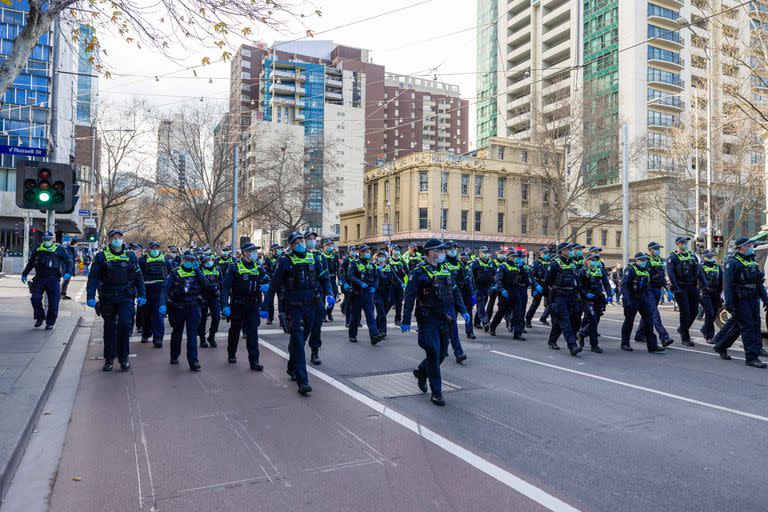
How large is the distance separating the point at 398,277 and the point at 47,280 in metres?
7.54

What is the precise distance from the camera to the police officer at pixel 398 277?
14.0 metres

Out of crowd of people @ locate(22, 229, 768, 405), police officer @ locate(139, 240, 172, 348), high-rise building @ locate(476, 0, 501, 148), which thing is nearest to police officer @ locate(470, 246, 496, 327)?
crowd of people @ locate(22, 229, 768, 405)

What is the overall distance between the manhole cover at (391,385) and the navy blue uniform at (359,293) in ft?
10.4

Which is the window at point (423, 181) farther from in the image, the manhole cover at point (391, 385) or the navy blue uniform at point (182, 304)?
the manhole cover at point (391, 385)

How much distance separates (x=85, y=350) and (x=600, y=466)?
8.93 meters

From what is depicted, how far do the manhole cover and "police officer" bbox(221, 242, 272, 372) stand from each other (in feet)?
6.16

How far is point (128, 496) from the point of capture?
154 inches

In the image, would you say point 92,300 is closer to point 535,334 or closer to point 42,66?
point 535,334

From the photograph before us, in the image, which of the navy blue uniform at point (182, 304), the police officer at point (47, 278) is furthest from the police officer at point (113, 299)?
the police officer at point (47, 278)

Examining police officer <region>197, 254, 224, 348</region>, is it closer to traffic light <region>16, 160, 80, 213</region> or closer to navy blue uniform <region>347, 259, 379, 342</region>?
navy blue uniform <region>347, 259, 379, 342</region>

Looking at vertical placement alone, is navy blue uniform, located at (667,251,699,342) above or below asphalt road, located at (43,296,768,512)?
above

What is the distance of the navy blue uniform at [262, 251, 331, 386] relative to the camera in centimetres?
708

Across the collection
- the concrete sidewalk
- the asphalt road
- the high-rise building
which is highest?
the high-rise building

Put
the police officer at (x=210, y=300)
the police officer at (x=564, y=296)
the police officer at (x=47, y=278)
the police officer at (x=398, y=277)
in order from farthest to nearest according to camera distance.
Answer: the police officer at (x=398, y=277), the police officer at (x=47, y=278), the police officer at (x=210, y=300), the police officer at (x=564, y=296)
